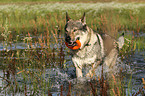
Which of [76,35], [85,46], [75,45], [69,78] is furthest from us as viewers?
[69,78]

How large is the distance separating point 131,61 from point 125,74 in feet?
4.81

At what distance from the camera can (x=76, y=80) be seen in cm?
662

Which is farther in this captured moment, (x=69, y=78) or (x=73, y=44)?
(x=69, y=78)

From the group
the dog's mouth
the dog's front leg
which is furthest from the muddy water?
the dog's mouth

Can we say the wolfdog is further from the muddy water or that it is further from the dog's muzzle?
the muddy water

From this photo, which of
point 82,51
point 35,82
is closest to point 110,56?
point 82,51

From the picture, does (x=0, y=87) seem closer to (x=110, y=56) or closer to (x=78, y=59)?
(x=78, y=59)

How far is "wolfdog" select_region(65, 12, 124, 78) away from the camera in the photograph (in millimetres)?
5965

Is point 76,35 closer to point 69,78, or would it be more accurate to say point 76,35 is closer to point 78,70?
point 78,70

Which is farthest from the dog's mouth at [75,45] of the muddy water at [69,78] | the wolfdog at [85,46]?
the muddy water at [69,78]

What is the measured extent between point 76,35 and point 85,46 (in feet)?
1.67

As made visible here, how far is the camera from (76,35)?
5914 mm

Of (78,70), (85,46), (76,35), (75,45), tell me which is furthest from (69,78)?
(76,35)

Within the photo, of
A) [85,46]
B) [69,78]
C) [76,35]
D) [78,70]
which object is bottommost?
[69,78]
